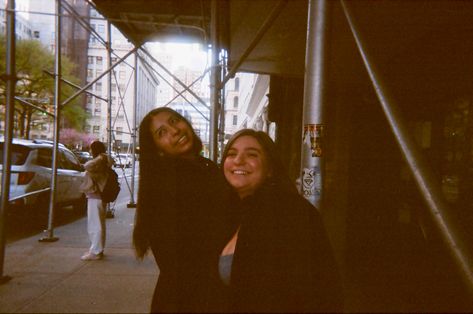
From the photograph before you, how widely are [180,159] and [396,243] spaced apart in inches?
180

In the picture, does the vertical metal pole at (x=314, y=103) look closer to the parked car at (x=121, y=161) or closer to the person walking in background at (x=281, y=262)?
the person walking in background at (x=281, y=262)

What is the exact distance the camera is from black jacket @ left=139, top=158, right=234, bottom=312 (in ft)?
5.83

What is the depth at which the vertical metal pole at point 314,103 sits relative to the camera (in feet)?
6.07

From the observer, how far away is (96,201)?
18.8 ft

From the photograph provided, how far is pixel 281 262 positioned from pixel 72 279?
3891 mm

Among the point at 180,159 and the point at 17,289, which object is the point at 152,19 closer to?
the point at 17,289

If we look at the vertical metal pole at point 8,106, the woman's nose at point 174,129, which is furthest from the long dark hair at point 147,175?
the vertical metal pole at point 8,106

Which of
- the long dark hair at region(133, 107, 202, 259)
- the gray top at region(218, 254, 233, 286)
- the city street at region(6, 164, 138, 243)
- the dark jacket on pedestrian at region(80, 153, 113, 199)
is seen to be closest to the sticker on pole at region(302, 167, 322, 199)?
the gray top at region(218, 254, 233, 286)

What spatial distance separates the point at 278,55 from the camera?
6.12 metres

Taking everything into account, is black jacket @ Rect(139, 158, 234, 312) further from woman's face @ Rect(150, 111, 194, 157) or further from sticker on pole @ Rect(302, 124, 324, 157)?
sticker on pole @ Rect(302, 124, 324, 157)

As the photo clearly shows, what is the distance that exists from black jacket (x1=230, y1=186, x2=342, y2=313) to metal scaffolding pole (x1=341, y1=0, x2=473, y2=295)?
1.67 ft

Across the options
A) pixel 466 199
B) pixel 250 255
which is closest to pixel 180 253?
pixel 250 255

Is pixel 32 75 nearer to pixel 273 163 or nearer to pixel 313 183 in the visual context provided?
pixel 273 163

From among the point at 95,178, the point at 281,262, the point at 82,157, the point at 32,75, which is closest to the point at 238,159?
the point at 281,262
